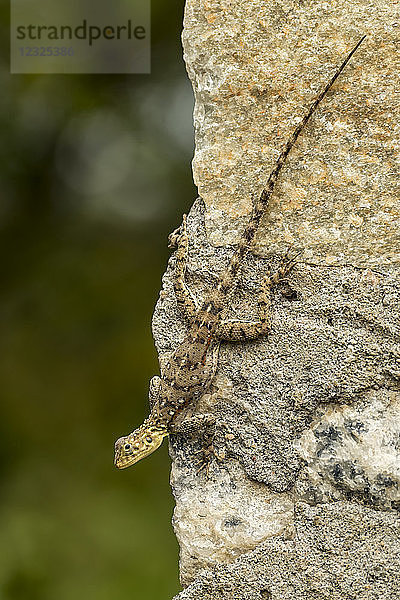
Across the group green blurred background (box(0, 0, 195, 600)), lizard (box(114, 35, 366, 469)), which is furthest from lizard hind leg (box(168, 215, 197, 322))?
green blurred background (box(0, 0, 195, 600))

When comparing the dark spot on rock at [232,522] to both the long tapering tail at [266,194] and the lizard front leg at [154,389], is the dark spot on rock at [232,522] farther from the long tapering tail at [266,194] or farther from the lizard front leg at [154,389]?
the long tapering tail at [266,194]

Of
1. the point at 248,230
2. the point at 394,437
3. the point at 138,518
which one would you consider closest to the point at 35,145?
the point at 138,518

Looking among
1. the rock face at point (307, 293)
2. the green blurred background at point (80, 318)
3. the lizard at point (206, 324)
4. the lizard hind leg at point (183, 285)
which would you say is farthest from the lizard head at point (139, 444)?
the green blurred background at point (80, 318)

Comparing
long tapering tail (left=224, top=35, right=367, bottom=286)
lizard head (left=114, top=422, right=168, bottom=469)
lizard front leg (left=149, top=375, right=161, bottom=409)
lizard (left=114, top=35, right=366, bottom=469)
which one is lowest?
lizard head (left=114, top=422, right=168, bottom=469)

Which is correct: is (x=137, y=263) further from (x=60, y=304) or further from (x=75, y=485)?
(x=75, y=485)

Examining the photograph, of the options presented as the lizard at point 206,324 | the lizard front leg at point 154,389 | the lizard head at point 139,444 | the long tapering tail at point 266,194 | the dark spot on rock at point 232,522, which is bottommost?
the dark spot on rock at point 232,522

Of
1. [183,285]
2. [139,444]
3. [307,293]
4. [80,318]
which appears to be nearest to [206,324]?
[183,285]

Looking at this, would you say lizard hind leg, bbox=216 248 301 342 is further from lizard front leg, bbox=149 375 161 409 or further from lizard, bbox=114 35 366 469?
lizard front leg, bbox=149 375 161 409
